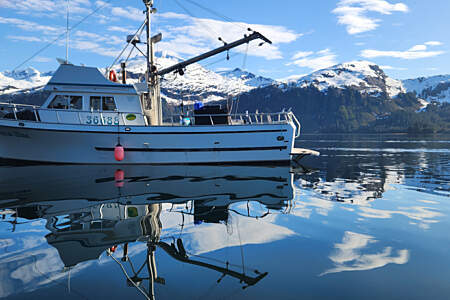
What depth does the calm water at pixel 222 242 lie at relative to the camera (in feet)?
12.7

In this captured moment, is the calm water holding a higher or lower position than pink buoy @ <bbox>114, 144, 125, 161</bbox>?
lower

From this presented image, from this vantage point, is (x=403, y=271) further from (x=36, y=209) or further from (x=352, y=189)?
(x=36, y=209)

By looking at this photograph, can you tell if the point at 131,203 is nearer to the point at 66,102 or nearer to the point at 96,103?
the point at 96,103

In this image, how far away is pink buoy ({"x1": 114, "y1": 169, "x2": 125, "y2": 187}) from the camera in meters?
11.5

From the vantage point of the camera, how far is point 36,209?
306 inches

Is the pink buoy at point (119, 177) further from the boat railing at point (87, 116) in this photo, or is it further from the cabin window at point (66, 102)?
the cabin window at point (66, 102)

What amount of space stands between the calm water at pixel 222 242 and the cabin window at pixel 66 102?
6.75 m

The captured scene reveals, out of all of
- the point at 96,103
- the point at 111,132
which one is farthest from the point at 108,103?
the point at 111,132

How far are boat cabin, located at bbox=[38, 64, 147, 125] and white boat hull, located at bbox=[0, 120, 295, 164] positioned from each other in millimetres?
890

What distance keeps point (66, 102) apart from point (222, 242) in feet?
48.9

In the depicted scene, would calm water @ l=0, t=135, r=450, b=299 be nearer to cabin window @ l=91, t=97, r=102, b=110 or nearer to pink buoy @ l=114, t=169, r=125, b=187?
pink buoy @ l=114, t=169, r=125, b=187

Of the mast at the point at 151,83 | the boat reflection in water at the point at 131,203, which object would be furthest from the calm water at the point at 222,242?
the mast at the point at 151,83

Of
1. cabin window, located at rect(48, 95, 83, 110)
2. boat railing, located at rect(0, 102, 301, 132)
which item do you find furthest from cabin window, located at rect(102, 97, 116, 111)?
cabin window, located at rect(48, 95, 83, 110)

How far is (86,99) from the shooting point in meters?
16.7
